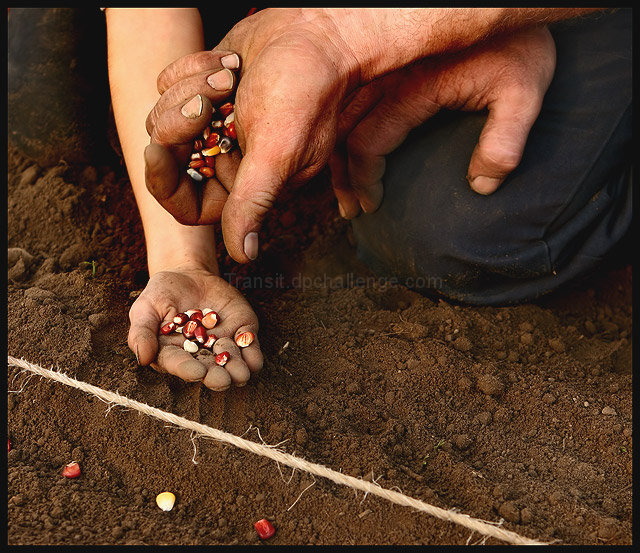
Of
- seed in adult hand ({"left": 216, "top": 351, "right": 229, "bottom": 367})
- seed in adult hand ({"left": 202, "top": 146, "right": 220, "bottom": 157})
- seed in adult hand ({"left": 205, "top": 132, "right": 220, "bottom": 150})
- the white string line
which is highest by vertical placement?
seed in adult hand ({"left": 205, "top": 132, "right": 220, "bottom": 150})

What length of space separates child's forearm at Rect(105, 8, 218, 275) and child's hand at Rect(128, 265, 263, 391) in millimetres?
207

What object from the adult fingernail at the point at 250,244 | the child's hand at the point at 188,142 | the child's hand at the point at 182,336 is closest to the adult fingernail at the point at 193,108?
the child's hand at the point at 188,142

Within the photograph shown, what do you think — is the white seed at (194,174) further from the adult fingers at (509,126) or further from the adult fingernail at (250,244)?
the adult fingers at (509,126)

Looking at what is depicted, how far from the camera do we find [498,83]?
192 cm

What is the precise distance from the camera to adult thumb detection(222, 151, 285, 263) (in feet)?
5.07

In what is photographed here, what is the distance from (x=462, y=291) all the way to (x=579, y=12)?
0.95m

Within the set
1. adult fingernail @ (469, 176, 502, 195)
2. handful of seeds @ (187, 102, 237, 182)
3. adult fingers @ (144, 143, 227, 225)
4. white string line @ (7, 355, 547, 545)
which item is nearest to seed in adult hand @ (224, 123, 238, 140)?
handful of seeds @ (187, 102, 237, 182)

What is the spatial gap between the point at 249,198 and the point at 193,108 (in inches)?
10.3

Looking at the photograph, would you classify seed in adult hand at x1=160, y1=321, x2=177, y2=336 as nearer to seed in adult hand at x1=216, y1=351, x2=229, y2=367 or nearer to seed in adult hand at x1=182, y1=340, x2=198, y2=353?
seed in adult hand at x1=182, y1=340, x2=198, y2=353

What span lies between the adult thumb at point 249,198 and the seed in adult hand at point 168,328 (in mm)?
296

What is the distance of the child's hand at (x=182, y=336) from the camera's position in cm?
157

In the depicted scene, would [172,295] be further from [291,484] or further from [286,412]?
[291,484]

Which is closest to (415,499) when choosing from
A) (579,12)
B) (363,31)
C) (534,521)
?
(534,521)

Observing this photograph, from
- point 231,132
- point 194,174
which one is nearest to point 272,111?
point 231,132
